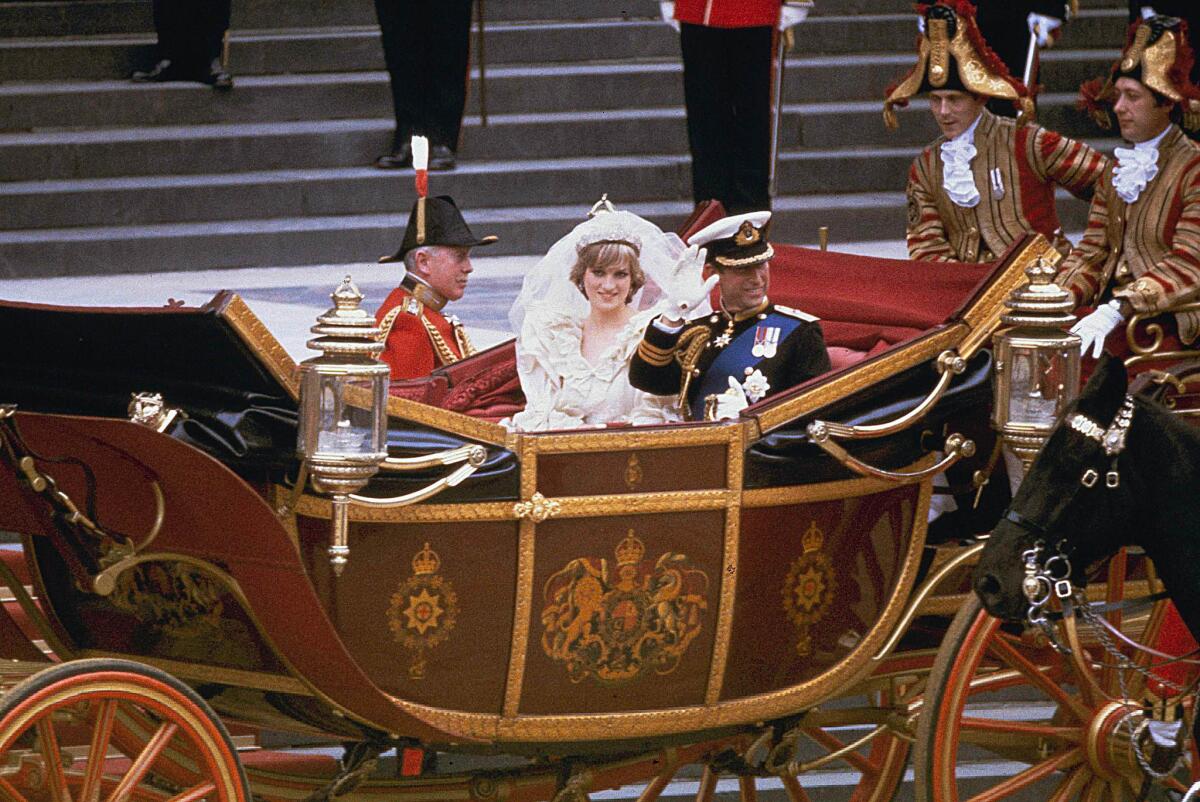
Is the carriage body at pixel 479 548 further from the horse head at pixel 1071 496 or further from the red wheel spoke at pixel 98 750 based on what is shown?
the horse head at pixel 1071 496

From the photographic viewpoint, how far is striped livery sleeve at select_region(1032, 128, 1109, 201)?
5.44 m

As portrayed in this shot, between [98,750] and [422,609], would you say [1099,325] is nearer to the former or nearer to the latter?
[422,609]

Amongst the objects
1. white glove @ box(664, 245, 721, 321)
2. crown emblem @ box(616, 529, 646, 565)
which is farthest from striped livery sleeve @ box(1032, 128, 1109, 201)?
crown emblem @ box(616, 529, 646, 565)

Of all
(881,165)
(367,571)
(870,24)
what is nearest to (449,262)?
(367,571)

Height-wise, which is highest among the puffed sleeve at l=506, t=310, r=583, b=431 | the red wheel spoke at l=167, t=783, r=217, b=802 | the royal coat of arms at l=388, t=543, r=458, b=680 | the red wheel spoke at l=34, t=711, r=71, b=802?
the puffed sleeve at l=506, t=310, r=583, b=431

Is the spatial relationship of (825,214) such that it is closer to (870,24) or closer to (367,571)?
(870,24)

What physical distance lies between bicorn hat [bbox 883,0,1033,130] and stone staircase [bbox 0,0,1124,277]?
3167mm

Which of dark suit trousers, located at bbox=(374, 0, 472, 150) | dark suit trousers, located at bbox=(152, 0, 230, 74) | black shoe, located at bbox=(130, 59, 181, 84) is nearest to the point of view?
dark suit trousers, located at bbox=(374, 0, 472, 150)

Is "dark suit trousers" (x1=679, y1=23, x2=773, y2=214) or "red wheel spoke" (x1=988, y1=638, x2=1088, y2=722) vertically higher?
"dark suit trousers" (x1=679, y1=23, x2=773, y2=214)

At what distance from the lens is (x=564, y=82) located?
32.0ft

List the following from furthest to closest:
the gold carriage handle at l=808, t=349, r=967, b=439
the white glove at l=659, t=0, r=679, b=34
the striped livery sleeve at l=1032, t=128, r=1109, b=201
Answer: the white glove at l=659, t=0, r=679, b=34 < the striped livery sleeve at l=1032, t=128, r=1109, b=201 < the gold carriage handle at l=808, t=349, r=967, b=439

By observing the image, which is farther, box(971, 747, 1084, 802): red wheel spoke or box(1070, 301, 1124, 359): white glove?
box(1070, 301, 1124, 359): white glove

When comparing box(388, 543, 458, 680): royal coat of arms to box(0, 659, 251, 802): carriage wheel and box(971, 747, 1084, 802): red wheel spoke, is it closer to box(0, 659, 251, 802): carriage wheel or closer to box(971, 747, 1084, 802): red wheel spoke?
box(0, 659, 251, 802): carriage wheel

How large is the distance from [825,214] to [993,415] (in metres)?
5.11
